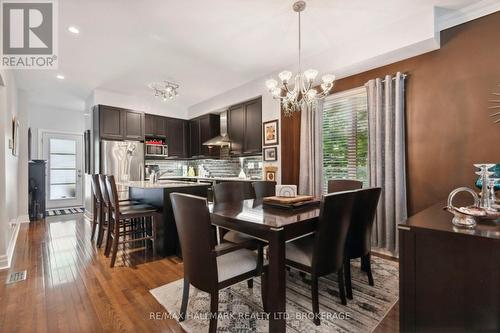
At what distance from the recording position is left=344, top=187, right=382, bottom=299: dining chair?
2.05 m

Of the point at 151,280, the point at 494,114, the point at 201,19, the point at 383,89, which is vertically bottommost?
the point at 151,280

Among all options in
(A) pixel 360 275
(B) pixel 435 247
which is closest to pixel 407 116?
(A) pixel 360 275

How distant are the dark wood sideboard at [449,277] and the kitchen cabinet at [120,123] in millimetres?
5523

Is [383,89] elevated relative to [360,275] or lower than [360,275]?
elevated

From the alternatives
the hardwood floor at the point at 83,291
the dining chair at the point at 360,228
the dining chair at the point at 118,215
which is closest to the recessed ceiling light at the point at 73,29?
the dining chair at the point at 118,215

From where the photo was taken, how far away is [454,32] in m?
2.61

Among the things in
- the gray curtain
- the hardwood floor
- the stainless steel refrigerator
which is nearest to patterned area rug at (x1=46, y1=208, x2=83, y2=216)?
the stainless steel refrigerator

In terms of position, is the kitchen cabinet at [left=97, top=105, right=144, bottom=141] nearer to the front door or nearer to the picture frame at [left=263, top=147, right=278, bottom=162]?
the front door

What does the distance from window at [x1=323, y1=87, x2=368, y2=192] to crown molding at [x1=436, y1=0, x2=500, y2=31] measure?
3.44 feet

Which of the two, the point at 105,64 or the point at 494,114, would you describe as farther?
the point at 105,64

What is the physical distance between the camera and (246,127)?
195 inches

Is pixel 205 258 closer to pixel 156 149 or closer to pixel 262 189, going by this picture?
pixel 262 189

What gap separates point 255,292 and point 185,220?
3.62 ft

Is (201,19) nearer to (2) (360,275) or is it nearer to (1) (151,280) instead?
(1) (151,280)
